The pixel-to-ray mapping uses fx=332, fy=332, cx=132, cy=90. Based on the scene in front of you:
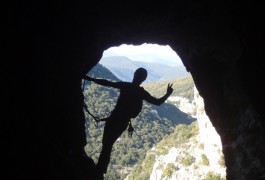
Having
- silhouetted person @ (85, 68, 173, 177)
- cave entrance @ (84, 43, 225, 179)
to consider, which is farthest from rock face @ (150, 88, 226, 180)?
silhouetted person @ (85, 68, 173, 177)

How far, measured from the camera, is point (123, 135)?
13300 cm

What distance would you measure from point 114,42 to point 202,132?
4360cm

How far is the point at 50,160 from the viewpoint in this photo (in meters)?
7.79

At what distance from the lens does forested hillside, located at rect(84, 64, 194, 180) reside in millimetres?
125500

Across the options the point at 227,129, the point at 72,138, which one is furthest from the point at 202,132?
the point at 72,138

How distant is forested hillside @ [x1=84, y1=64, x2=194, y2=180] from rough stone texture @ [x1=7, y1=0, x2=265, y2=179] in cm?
9842

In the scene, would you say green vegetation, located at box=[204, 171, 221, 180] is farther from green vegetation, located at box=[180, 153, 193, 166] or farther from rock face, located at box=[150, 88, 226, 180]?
green vegetation, located at box=[180, 153, 193, 166]

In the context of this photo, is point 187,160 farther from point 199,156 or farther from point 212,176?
point 212,176

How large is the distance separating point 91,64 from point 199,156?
4906cm

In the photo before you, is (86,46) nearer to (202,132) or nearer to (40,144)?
(40,144)

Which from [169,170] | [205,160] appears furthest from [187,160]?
[205,160]

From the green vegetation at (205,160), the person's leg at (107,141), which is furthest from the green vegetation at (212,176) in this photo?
the person's leg at (107,141)

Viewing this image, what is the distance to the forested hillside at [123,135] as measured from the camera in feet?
412

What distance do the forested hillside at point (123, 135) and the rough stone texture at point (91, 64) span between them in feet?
323
